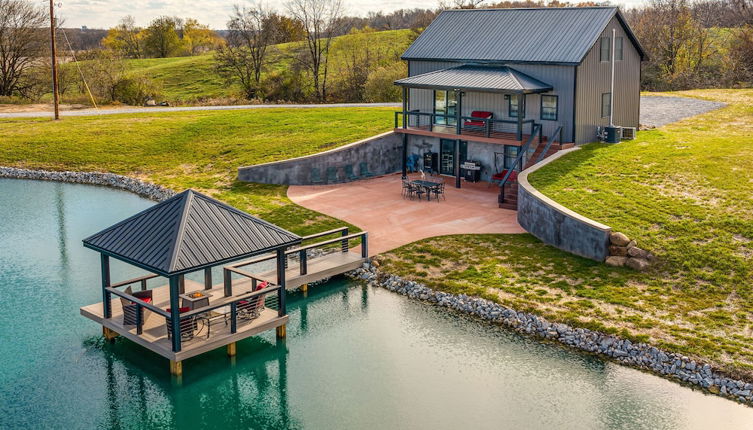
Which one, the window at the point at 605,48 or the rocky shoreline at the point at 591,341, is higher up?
the window at the point at 605,48

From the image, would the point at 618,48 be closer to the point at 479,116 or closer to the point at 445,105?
the point at 479,116

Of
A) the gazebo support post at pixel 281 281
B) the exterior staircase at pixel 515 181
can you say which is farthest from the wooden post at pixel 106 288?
the exterior staircase at pixel 515 181

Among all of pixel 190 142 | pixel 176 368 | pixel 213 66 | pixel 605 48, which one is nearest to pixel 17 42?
pixel 213 66

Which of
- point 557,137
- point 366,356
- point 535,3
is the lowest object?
point 366,356

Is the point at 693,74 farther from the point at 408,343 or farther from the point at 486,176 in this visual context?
the point at 408,343

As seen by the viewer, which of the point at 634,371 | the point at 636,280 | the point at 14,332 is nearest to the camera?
the point at 634,371

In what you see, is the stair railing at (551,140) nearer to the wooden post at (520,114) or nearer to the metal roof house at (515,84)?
the metal roof house at (515,84)

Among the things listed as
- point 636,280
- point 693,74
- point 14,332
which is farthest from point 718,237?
point 693,74
